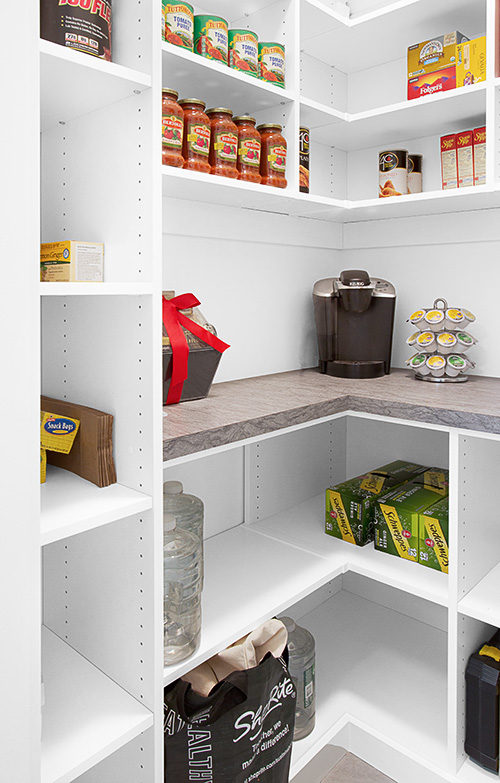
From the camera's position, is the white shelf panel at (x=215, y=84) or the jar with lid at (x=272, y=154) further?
the jar with lid at (x=272, y=154)

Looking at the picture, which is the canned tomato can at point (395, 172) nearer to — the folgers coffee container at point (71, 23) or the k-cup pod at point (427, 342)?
the k-cup pod at point (427, 342)

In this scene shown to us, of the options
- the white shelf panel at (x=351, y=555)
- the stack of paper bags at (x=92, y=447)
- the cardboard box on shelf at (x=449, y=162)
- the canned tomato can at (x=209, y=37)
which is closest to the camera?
the stack of paper bags at (x=92, y=447)

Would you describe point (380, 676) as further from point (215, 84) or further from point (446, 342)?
point (215, 84)

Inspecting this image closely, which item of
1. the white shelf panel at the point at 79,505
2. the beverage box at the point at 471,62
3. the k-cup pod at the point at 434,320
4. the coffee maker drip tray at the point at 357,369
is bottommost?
the white shelf panel at the point at 79,505

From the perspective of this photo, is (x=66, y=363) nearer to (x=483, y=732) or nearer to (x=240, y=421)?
(x=240, y=421)

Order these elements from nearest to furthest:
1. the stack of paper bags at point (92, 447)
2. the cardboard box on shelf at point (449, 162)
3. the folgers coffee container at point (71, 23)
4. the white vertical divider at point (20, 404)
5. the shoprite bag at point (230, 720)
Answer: the white vertical divider at point (20, 404)
the folgers coffee container at point (71, 23)
the stack of paper bags at point (92, 447)
the shoprite bag at point (230, 720)
the cardboard box on shelf at point (449, 162)

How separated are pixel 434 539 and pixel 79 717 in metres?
1.06

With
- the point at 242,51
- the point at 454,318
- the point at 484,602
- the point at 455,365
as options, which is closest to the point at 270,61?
the point at 242,51

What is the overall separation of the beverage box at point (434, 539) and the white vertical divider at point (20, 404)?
1165mm

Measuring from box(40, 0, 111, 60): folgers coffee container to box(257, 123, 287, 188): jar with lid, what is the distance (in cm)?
73

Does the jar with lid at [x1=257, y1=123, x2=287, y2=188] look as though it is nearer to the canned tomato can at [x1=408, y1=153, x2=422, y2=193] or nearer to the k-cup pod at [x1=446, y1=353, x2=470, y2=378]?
the canned tomato can at [x1=408, y1=153, x2=422, y2=193]

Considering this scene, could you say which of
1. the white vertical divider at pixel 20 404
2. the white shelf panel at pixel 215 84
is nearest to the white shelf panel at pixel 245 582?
the white vertical divider at pixel 20 404

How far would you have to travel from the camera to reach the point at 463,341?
1.87 metres

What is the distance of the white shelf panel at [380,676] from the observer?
1716 mm
